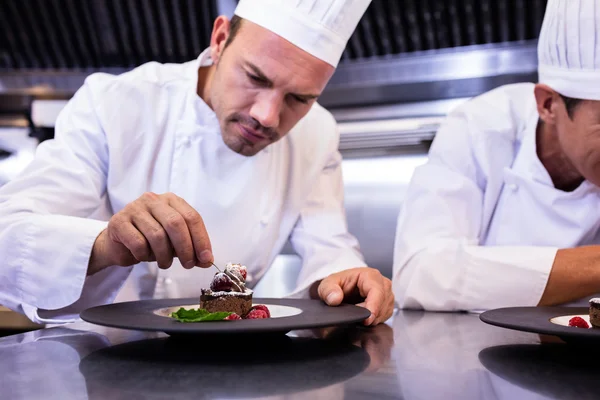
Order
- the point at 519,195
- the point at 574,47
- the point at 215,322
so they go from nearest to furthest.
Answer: the point at 215,322 → the point at 574,47 → the point at 519,195

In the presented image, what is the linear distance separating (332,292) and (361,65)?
1.61 meters

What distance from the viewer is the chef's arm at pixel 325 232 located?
1828 millimetres

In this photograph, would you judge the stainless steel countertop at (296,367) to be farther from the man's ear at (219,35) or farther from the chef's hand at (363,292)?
the man's ear at (219,35)

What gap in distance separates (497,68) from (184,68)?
122 cm

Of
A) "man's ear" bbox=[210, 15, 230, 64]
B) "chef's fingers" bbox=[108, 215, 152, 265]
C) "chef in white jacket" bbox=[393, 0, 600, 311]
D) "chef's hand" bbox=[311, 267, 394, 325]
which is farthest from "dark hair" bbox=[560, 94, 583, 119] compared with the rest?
"chef's fingers" bbox=[108, 215, 152, 265]

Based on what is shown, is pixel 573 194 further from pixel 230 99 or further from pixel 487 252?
pixel 230 99

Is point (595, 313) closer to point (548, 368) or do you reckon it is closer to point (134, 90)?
point (548, 368)

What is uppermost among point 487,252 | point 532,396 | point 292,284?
point 532,396

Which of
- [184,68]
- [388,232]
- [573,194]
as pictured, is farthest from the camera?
[388,232]

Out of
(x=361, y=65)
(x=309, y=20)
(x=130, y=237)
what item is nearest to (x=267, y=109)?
(x=309, y=20)

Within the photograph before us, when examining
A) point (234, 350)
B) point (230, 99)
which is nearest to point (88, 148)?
point (230, 99)

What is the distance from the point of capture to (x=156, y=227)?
1.11 meters

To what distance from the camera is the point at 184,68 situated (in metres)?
1.92

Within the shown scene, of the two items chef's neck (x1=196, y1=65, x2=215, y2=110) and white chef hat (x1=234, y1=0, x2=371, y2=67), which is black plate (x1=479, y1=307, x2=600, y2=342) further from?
chef's neck (x1=196, y1=65, x2=215, y2=110)
